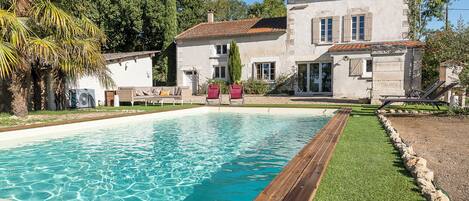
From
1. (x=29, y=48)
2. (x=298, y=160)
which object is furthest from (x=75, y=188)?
(x=29, y=48)

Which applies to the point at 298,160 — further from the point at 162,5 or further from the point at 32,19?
the point at 162,5

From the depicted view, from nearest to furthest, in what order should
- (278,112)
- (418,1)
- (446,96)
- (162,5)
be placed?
1. (278,112)
2. (446,96)
3. (418,1)
4. (162,5)

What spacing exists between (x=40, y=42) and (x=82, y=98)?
5.87 metres

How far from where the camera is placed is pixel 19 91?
35.4 ft

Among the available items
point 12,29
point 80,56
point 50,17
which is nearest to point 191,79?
point 80,56

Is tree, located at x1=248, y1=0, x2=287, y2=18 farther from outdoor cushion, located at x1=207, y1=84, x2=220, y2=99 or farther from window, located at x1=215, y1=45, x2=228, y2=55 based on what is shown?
outdoor cushion, located at x1=207, y1=84, x2=220, y2=99

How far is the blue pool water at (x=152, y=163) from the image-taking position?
448 centimetres

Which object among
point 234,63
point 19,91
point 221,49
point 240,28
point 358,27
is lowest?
point 19,91

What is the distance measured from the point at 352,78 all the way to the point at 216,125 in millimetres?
11908

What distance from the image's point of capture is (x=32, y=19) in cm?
1006

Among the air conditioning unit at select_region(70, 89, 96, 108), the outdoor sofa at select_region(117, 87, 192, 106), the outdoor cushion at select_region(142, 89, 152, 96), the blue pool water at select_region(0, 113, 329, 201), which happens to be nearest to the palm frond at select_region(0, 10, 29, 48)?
the blue pool water at select_region(0, 113, 329, 201)

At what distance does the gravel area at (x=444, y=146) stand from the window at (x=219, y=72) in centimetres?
1743

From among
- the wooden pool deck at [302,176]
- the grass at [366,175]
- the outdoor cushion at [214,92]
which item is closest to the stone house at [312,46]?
the outdoor cushion at [214,92]

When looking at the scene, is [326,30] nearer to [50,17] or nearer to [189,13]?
[189,13]
